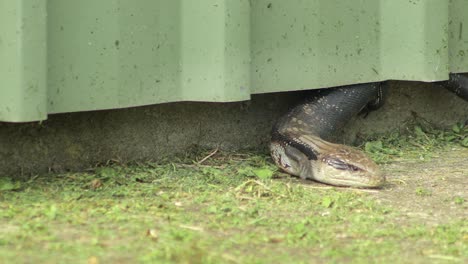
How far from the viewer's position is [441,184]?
448 cm

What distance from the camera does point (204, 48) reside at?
14.0ft

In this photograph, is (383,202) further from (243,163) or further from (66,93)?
(66,93)

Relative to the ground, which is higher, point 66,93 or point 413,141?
point 66,93

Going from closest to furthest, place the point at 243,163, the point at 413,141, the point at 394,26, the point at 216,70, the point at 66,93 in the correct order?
the point at 66,93, the point at 216,70, the point at 243,163, the point at 394,26, the point at 413,141

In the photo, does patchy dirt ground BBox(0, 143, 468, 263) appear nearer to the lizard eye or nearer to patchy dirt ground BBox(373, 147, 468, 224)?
patchy dirt ground BBox(373, 147, 468, 224)

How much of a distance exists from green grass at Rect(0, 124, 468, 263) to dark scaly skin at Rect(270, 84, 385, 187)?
0.44 feet

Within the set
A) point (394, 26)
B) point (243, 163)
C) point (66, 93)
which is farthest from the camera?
point (394, 26)

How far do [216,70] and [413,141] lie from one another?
169 cm

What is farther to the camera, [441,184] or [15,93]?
[441,184]

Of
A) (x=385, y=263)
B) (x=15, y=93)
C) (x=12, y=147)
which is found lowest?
(x=385, y=263)

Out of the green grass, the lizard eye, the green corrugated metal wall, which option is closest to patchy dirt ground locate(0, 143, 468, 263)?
the green grass

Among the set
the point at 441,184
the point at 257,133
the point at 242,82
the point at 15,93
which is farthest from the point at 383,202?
the point at 15,93

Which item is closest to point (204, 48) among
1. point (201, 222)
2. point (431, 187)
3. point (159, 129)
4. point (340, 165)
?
point (159, 129)

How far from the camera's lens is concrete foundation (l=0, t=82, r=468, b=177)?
416 centimetres
